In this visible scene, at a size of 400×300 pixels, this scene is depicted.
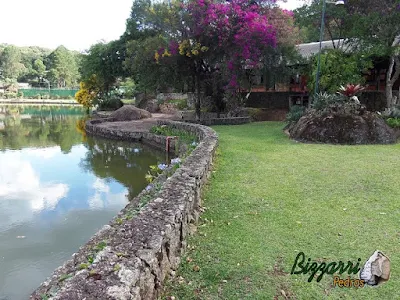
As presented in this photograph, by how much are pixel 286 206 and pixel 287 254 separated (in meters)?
1.38

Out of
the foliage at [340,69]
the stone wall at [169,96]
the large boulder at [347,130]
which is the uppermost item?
the foliage at [340,69]

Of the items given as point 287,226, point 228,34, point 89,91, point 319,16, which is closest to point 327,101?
point 228,34

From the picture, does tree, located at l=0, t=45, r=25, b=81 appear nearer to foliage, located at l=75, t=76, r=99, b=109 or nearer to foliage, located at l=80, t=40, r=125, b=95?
foliage, located at l=75, t=76, r=99, b=109

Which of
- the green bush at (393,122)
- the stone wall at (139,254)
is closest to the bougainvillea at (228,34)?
the green bush at (393,122)

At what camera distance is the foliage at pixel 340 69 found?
46.1 ft

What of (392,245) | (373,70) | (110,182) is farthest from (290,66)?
(392,245)

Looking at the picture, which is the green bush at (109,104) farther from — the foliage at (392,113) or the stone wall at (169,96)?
the foliage at (392,113)

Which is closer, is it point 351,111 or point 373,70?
point 351,111

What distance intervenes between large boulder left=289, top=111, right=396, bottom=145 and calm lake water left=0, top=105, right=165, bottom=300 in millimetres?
4802

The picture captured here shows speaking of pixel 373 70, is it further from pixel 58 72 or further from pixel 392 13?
pixel 58 72

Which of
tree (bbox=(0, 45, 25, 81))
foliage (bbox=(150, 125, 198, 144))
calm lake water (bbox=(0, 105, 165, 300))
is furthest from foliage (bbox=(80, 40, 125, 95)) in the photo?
tree (bbox=(0, 45, 25, 81))

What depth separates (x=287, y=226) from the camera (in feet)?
13.1

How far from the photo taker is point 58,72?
196 ft

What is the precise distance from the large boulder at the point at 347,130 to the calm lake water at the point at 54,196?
4802mm
